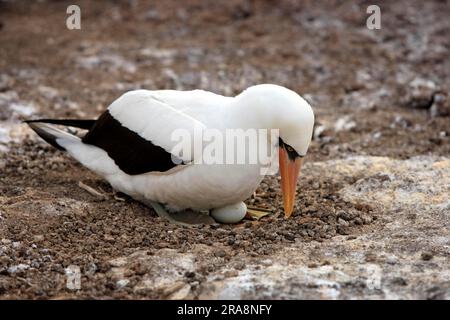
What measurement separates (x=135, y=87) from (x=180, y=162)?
4.35 metres

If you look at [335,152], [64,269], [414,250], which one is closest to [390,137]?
[335,152]

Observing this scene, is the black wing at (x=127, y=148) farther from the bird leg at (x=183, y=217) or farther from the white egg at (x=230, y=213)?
the white egg at (x=230, y=213)

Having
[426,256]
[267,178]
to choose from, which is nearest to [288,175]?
[426,256]

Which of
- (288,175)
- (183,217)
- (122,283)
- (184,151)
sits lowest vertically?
(122,283)

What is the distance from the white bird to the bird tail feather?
0.27m

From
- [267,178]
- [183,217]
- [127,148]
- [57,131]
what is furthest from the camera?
[267,178]

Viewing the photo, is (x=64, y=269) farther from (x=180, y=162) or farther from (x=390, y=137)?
(x=390, y=137)

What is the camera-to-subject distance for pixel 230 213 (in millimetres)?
6160

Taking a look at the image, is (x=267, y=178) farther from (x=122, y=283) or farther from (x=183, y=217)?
(x=122, y=283)

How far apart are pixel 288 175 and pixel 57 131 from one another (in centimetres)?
237

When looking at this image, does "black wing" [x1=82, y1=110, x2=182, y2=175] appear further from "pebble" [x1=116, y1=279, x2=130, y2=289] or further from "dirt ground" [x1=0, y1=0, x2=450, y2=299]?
"pebble" [x1=116, y1=279, x2=130, y2=289]

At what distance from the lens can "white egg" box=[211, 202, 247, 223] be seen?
Answer: 242 inches

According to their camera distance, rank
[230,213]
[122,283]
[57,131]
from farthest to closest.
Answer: [57,131], [230,213], [122,283]

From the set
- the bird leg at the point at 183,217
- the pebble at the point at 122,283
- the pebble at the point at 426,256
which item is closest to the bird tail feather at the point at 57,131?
the bird leg at the point at 183,217
